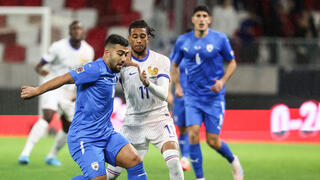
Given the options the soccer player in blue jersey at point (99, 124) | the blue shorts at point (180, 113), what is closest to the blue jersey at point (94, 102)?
the soccer player in blue jersey at point (99, 124)

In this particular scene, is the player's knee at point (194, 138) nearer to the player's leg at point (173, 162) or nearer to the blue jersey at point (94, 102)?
the player's leg at point (173, 162)

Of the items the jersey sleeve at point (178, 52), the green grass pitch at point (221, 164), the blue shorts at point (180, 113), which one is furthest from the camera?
the blue shorts at point (180, 113)

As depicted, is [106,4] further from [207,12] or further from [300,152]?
[207,12]

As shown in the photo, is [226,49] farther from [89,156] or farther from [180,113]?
[89,156]

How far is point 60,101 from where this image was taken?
9008 mm

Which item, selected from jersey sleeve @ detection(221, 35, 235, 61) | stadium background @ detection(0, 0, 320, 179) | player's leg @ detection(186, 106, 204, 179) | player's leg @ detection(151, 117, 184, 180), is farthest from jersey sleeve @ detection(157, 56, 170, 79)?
stadium background @ detection(0, 0, 320, 179)

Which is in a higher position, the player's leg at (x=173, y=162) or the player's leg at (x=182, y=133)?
the player's leg at (x=173, y=162)

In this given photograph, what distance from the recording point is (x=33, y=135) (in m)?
8.98

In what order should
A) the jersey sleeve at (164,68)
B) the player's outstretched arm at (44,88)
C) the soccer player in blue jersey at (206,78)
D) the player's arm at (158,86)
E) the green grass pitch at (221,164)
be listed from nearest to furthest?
the player's outstretched arm at (44,88) < the player's arm at (158,86) < the jersey sleeve at (164,68) < the soccer player in blue jersey at (206,78) < the green grass pitch at (221,164)

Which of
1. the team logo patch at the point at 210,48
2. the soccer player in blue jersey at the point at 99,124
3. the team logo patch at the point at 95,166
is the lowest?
the team logo patch at the point at 95,166

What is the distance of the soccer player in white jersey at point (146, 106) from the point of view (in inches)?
225

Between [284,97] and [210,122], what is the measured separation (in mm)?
5374

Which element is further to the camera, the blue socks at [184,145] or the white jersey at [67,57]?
the white jersey at [67,57]

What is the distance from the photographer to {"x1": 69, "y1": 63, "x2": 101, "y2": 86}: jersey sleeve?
4918 mm
